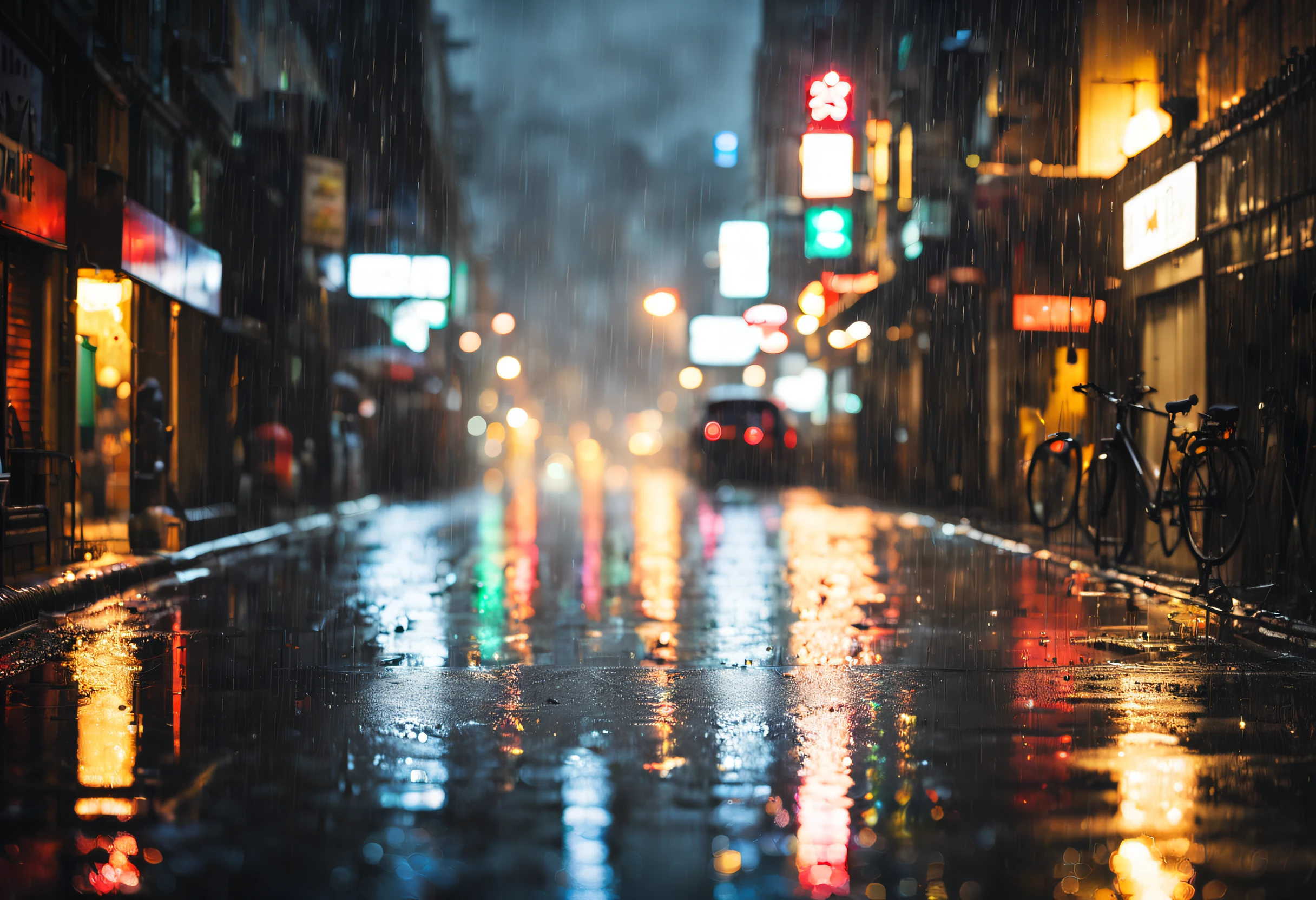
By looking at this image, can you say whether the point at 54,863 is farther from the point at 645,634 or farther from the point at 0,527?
the point at 0,527

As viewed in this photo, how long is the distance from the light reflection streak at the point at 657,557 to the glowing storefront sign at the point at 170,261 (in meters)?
6.84

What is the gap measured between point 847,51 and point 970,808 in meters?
46.3

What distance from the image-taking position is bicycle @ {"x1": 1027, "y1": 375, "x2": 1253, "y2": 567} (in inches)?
416

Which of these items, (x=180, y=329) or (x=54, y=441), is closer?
(x=54, y=441)

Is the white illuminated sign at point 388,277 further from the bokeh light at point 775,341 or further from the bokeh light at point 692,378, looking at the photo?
the bokeh light at point 692,378

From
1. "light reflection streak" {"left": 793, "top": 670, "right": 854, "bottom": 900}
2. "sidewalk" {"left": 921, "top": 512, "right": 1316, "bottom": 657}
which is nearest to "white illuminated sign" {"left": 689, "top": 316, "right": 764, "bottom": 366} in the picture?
"sidewalk" {"left": 921, "top": 512, "right": 1316, "bottom": 657}

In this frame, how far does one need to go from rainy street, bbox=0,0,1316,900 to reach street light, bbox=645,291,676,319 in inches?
971

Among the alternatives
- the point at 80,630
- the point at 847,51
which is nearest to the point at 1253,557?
the point at 80,630

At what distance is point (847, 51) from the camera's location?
157 ft

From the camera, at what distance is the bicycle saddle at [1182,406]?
11.1 metres

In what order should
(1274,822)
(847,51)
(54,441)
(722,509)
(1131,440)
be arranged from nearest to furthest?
(1274,822)
(1131,440)
(54,441)
(722,509)
(847,51)

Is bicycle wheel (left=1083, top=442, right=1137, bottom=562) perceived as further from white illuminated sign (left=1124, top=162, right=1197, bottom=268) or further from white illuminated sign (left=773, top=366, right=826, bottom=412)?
white illuminated sign (left=773, top=366, right=826, bottom=412)

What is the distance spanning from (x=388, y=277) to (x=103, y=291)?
813 inches

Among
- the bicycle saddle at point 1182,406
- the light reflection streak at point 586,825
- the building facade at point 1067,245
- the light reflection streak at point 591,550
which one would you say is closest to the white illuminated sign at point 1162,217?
the building facade at point 1067,245
